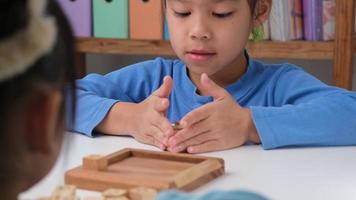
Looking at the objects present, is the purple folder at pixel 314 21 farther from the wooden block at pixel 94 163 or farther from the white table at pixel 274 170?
the wooden block at pixel 94 163

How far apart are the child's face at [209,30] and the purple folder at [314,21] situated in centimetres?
59

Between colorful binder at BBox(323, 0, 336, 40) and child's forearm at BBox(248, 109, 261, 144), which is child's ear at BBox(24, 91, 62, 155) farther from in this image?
colorful binder at BBox(323, 0, 336, 40)

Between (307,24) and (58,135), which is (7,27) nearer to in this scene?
(58,135)

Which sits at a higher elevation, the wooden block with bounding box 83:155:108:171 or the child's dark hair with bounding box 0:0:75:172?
the child's dark hair with bounding box 0:0:75:172

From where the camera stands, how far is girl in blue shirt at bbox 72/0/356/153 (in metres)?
0.96

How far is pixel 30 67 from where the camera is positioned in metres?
0.38

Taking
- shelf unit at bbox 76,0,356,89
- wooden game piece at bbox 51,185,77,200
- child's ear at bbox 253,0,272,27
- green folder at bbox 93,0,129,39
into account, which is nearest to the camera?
wooden game piece at bbox 51,185,77,200

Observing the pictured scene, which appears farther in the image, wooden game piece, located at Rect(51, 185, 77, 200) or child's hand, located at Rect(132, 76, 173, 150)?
child's hand, located at Rect(132, 76, 173, 150)

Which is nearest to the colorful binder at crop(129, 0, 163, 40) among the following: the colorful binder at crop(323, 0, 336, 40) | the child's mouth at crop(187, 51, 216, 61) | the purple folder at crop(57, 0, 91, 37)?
the purple folder at crop(57, 0, 91, 37)

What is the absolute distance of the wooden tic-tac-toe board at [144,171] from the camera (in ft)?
2.36

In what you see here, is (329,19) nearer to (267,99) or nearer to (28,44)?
(267,99)

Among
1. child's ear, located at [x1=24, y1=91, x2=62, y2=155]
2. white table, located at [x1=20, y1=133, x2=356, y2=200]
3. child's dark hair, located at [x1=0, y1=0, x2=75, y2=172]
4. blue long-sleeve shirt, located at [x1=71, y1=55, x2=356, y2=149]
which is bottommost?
white table, located at [x1=20, y1=133, x2=356, y2=200]

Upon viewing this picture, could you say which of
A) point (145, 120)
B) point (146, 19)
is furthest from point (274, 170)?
point (146, 19)

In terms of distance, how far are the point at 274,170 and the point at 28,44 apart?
0.51 metres
